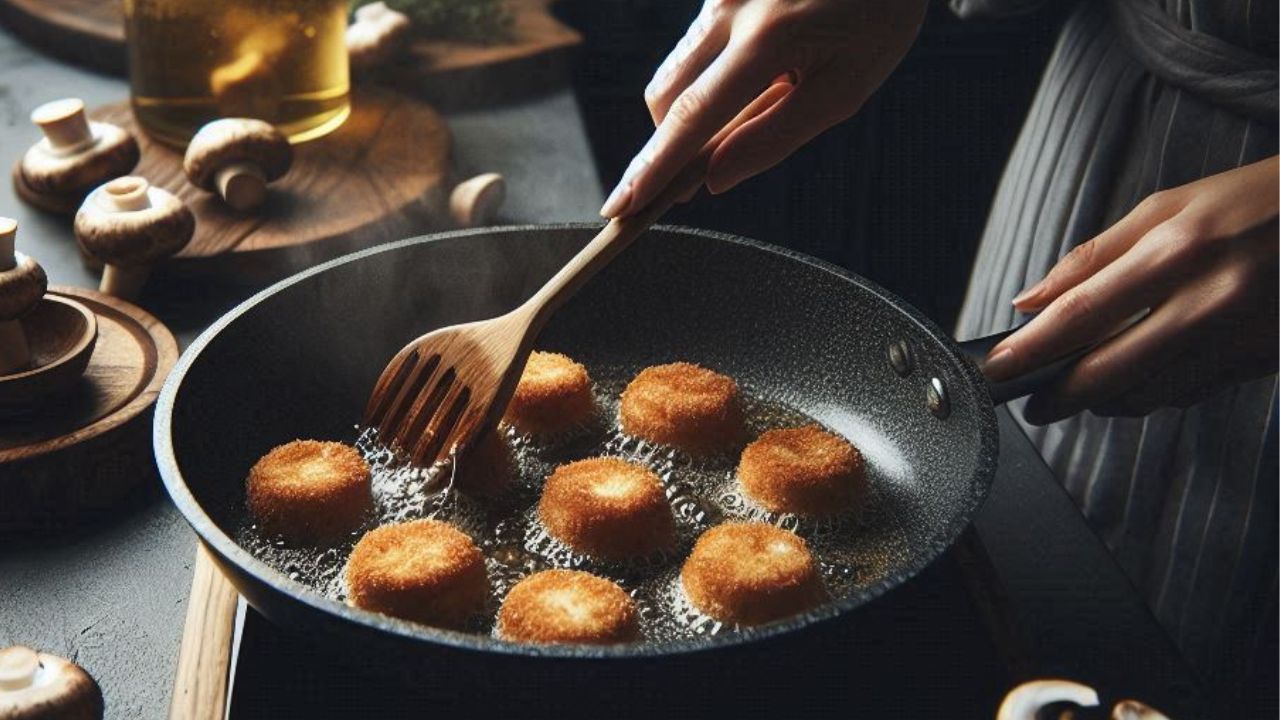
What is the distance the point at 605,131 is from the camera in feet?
7.64

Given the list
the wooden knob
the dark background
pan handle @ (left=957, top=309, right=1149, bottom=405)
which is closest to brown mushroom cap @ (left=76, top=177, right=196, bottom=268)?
the wooden knob

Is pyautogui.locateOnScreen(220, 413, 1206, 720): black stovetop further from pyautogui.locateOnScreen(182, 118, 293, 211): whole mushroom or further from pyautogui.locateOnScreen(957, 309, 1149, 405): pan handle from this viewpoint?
pyautogui.locateOnScreen(182, 118, 293, 211): whole mushroom

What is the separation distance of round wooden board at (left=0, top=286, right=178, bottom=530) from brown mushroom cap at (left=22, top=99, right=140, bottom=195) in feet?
1.30

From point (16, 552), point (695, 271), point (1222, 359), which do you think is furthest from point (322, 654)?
point (1222, 359)

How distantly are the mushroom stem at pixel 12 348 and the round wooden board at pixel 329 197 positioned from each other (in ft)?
1.01

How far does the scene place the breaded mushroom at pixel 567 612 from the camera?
0.88 meters

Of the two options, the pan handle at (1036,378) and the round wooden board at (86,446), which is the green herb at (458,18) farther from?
the pan handle at (1036,378)

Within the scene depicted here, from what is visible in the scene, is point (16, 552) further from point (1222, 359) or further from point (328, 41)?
point (1222, 359)

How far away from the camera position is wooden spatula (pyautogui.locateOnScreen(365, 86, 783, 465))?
3.44ft

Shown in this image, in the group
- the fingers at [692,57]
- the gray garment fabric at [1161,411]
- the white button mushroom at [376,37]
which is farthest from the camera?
the white button mushroom at [376,37]

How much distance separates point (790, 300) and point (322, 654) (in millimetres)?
628

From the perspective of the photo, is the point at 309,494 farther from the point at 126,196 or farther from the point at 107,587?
the point at 126,196

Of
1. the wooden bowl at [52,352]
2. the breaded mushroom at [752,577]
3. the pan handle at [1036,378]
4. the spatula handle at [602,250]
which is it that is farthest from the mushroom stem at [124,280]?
the pan handle at [1036,378]

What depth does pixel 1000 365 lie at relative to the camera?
3.32 ft
